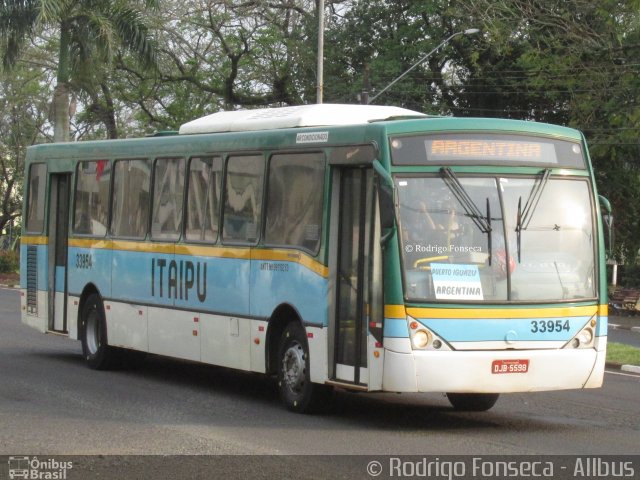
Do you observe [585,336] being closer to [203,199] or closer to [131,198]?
[203,199]

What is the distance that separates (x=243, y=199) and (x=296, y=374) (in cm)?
226

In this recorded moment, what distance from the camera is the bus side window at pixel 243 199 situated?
13719mm

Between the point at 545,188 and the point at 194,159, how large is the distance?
4781 mm

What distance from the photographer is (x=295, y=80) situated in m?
51.3

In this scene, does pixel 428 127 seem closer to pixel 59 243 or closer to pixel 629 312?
pixel 59 243

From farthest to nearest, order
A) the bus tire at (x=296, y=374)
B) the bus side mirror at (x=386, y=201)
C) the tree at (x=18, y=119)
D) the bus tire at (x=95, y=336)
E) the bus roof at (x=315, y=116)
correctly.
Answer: the tree at (x=18, y=119) < the bus tire at (x=95, y=336) < the bus roof at (x=315, y=116) < the bus tire at (x=296, y=374) < the bus side mirror at (x=386, y=201)

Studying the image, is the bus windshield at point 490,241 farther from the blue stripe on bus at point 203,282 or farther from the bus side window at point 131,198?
the bus side window at point 131,198

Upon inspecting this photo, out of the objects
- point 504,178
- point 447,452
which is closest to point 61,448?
point 447,452

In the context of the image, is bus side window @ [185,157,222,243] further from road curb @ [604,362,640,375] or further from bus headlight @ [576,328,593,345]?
road curb @ [604,362,640,375]

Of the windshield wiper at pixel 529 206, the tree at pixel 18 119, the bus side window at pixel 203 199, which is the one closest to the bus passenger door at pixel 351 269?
the windshield wiper at pixel 529 206

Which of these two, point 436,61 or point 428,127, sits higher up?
point 436,61

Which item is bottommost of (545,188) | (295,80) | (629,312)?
(629,312)

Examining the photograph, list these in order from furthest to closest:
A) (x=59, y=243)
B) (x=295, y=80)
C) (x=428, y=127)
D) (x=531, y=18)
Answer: (x=295, y=80) < (x=531, y=18) < (x=59, y=243) < (x=428, y=127)

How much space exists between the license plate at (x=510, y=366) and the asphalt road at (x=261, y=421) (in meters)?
0.58
